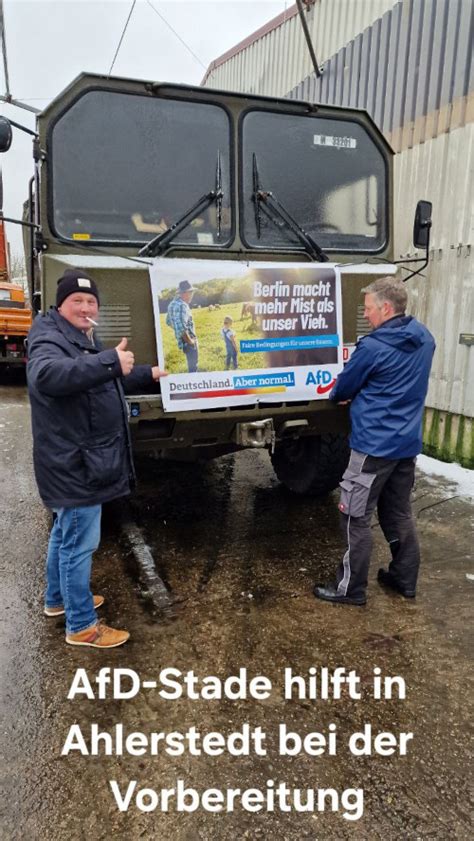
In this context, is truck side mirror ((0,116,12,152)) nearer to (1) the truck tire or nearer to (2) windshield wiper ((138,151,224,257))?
(2) windshield wiper ((138,151,224,257))

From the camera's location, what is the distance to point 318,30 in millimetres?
8656

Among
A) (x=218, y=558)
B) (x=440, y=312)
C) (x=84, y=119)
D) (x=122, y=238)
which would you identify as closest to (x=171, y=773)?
(x=218, y=558)

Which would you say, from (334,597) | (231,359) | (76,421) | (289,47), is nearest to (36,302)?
(231,359)

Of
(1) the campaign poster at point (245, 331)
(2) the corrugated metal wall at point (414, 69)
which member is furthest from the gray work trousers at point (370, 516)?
(2) the corrugated metal wall at point (414, 69)

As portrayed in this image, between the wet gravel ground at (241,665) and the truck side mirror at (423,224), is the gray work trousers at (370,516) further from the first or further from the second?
the truck side mirror at (423,224)

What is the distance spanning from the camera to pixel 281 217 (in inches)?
147

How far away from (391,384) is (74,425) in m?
1.61

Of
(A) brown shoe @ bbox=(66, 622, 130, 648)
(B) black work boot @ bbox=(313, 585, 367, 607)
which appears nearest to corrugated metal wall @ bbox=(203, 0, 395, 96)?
(B) black work boot @ bbox=(313, 585, 367, 607)

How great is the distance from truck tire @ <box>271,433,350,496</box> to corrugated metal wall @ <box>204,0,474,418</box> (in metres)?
2.01

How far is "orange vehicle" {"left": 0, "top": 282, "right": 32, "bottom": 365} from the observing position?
1073 centimetres

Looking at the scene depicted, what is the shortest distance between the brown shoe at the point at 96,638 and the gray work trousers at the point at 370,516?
125cm

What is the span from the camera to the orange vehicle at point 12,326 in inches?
422

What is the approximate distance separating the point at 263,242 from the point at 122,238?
0.90 meters

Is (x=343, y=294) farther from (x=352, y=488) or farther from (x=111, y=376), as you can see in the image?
(x=111, y=376)
